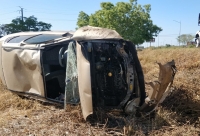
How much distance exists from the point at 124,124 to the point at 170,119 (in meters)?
0.78

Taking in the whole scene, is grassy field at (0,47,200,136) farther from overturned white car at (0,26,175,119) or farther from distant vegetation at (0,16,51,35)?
distant vegetation at (0,16,51,35)

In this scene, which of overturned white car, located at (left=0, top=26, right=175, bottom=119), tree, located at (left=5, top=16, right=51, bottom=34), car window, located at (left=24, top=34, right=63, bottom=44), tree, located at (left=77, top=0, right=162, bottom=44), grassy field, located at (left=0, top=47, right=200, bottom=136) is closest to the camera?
grassy field, located at (left=0, top=47, right=200, bottom=136)

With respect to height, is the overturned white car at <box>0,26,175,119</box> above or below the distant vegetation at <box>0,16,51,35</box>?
below

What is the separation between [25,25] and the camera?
57.8 metres

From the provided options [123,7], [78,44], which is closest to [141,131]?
[78,44]

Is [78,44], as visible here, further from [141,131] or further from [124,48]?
[141,131]

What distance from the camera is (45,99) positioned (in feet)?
15.9

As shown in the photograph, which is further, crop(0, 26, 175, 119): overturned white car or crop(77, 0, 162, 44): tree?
crop(77, 0, 162, 44): tree

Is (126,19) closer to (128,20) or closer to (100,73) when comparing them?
(128,20)

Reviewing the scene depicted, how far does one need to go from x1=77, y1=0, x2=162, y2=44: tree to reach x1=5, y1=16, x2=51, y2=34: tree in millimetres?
23799

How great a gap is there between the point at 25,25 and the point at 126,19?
30.7 metres

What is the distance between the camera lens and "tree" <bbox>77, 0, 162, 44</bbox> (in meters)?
36.8

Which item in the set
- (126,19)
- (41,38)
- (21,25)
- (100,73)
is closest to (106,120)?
(100,73)

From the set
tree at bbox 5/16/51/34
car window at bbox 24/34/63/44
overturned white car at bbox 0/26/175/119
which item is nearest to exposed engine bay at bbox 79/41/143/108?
overturned white car at bbox 0/26/175/119
